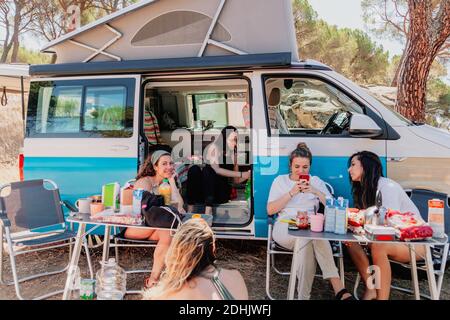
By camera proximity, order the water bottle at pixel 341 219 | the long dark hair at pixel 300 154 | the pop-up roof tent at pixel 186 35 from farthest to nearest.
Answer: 1. the pop-up roof tent at pixel 186 35
2. the long dark hair at pixel 300 154
3. the water bottle at pixel 341 219

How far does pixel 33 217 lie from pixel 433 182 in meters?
3.68

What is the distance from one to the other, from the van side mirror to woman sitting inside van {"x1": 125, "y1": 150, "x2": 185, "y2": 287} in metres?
1.66

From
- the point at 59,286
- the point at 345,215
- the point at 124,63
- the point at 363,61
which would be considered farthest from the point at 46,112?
the point at 363,61

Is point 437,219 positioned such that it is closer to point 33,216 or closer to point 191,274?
point 191,274

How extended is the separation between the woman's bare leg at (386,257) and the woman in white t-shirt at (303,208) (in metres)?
0.25

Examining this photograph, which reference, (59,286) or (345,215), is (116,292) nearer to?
(59,286)

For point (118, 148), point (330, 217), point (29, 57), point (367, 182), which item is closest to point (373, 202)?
point (367, 182)

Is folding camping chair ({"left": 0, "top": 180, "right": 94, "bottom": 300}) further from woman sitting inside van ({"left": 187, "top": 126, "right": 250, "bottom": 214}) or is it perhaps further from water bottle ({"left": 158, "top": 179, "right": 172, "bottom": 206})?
woman sitting inside van ({"left": 187, "top": 126, "right": 250, "bottom": 214})

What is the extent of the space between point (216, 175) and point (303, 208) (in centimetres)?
141

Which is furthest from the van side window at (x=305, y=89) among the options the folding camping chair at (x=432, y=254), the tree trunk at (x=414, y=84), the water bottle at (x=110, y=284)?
the tree trunk at (x=414, y=84)

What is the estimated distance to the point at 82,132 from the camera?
14.9 ft

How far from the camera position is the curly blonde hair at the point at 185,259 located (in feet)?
7.21

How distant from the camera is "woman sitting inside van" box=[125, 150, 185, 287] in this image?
12.2 feet

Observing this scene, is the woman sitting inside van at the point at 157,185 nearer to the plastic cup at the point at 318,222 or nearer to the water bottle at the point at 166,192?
the water bottle at the point at 166,192
